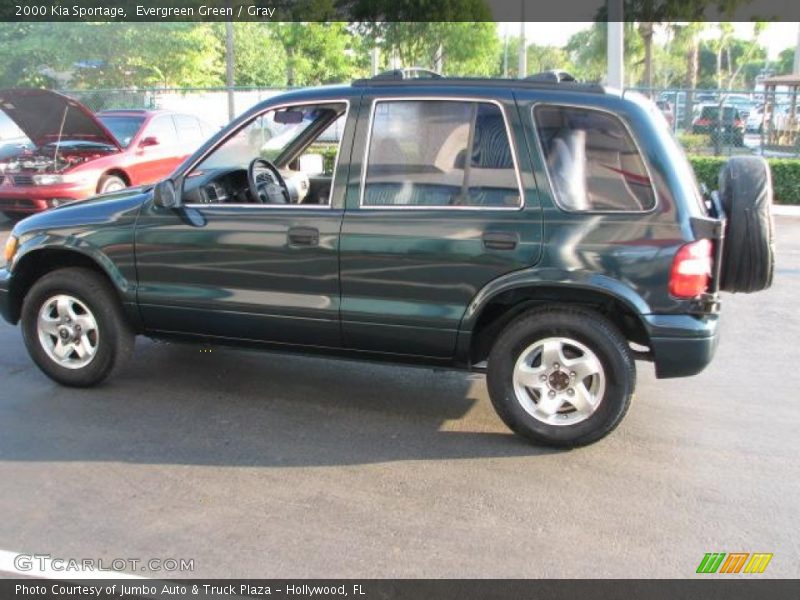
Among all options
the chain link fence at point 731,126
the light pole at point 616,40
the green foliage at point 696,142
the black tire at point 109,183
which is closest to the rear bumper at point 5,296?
the black tire at point 109,183

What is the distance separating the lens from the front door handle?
172 inches

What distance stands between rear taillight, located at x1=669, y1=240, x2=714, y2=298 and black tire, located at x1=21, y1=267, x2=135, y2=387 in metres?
3.25

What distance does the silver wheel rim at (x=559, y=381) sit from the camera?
4129mm

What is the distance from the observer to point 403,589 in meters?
3.02

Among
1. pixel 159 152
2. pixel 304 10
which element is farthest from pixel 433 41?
pixel 159 152

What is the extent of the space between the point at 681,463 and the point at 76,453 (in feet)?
10.3

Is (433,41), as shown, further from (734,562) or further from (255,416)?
(734,562)

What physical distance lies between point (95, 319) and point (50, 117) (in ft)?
21.5

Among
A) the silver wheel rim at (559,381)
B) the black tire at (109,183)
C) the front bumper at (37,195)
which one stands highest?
the black tire at (109,183)

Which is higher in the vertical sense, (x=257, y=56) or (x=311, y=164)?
(x=257, y=56)

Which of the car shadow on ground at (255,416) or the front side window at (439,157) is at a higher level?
the front side window at (439,157)

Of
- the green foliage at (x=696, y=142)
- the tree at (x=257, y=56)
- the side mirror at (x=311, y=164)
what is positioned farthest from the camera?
the tree at (x=257, y=56)

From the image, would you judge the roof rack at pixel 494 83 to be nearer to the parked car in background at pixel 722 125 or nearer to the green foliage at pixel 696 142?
the parked car in background at pixel 722 125

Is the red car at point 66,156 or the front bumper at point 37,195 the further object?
the front bumper at point 37,195
